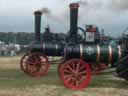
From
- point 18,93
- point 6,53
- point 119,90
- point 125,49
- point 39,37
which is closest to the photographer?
point 18,93

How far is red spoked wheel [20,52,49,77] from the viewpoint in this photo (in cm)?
1841

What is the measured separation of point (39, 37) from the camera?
760 inches

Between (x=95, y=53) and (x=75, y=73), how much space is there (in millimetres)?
919

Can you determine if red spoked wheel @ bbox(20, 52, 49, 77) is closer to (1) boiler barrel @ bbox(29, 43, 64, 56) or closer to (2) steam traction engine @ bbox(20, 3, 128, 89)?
(1) boiler barrel @ bbox(29, 43, 64, 56)

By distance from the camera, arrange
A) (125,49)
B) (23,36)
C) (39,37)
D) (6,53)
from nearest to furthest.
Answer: (125,49), (39,37), (6,53), (23,36)

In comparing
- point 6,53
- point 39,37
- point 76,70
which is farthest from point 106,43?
point 6,53

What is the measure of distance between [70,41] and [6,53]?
3693cm

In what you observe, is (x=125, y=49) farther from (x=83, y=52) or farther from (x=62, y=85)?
(x=62, y=85)

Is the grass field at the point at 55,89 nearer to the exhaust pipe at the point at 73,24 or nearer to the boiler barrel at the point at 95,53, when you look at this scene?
the boiler barrel at the point at 95,53

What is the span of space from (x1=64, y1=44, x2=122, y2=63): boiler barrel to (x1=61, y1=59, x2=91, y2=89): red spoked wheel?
0.34m

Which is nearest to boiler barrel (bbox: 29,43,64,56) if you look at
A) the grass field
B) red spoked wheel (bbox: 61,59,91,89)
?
the grass field

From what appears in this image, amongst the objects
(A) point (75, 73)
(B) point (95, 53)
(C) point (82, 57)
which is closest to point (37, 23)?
(C) point (82, 57)

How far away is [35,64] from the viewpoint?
1853cm

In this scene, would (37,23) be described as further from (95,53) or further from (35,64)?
(95,53)
